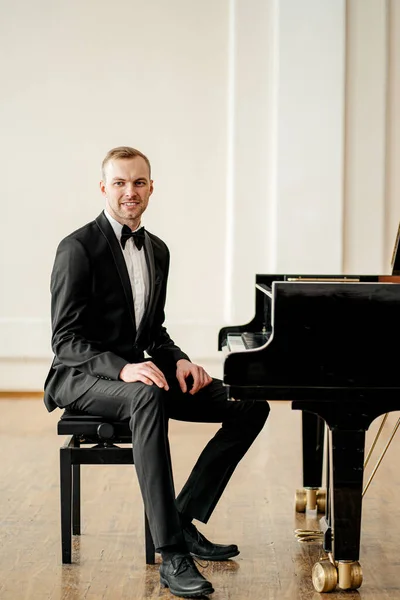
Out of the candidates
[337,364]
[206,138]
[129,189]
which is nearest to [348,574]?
[337,364]

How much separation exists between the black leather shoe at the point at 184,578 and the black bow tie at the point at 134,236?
1.05 meters

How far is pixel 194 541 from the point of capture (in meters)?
3.05

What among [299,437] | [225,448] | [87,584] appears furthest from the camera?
[299,437]

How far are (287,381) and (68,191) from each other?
456cm

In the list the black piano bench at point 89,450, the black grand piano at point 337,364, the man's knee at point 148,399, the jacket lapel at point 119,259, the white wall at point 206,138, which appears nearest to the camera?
the black grand piano at point 337,364

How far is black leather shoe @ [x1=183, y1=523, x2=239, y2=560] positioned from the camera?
10.0 feet

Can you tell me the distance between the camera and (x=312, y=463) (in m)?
3.61

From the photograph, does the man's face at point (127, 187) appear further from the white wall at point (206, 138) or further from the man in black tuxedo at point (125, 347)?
the white wall at point (206, 138)

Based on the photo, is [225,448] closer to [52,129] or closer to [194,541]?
[194,541]

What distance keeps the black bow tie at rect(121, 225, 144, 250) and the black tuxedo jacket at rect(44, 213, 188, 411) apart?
0.03m

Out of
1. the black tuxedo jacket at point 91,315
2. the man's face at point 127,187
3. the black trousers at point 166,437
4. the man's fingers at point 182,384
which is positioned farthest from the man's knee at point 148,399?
the man's face at point 127,187

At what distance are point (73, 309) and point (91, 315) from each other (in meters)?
0.08

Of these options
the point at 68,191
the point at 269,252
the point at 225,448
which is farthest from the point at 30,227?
the point at 225,448

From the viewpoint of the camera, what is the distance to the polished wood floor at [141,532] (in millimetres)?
2783
